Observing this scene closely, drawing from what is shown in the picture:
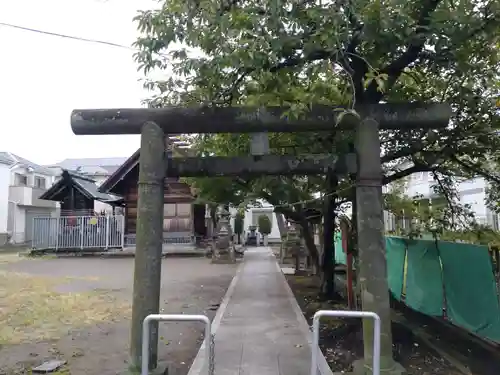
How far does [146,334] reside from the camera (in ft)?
14.0

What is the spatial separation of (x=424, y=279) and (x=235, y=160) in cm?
582

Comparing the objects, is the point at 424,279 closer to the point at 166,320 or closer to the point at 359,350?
the point at 359,350

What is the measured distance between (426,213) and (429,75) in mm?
3341

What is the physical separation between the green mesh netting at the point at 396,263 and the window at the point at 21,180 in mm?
34849

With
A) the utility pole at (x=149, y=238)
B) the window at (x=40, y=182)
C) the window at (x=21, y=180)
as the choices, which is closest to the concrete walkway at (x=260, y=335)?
the utility pole at (x=149, y=238)

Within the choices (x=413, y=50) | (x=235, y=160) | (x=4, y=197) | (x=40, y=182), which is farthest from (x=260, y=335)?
(x=40, y=182)

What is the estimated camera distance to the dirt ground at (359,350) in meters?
6.67

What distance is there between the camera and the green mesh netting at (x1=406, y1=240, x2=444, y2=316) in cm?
866

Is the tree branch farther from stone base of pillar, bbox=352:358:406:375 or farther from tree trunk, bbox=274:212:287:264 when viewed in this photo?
tree trunk, bbox=274:212:287:264

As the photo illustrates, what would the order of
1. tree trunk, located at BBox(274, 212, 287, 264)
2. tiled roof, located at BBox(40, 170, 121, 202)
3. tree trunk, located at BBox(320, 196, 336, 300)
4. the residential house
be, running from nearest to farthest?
tree trunk, located at BBox(320, 196, 336, 300) < tree trunk, located at BBox(274, 212, 287, 264) < the residential house < tiled roof, located at BBox(40, 170, 121, 202)

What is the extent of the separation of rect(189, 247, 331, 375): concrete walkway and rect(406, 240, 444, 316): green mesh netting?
2.61 meters

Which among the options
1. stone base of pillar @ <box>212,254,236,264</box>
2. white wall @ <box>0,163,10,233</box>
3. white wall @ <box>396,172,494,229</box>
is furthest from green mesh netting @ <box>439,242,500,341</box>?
white wall @ <box>0,163,10,233</box>

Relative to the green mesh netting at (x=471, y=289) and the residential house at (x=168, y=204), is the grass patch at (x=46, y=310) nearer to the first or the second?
the green mesh netting at (x=471, y=289)

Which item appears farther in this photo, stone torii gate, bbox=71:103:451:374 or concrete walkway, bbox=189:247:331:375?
concrete walkway, bbox=189:247:331:375
